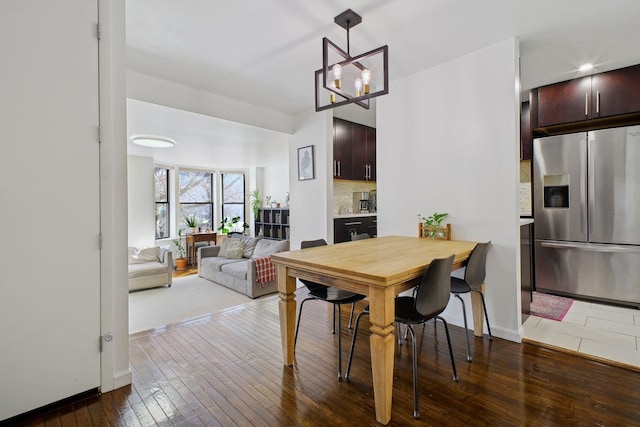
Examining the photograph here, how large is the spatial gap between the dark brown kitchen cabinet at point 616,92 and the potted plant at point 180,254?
8.02 meters

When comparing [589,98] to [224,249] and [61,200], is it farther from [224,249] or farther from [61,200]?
[224,249]

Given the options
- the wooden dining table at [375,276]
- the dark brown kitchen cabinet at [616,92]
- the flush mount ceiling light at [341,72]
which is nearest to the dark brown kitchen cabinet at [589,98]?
the dark brown kitchen cabinet at [616,92]

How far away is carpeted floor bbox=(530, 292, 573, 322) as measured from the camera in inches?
127

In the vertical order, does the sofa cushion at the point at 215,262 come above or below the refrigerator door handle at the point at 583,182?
below

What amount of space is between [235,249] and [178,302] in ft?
5.39

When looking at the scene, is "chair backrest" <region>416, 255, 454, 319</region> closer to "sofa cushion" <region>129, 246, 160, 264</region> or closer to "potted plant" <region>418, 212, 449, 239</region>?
"potted plant" <region>418, 212, 449, 239</region>

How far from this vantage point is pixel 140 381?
2105 millimetres

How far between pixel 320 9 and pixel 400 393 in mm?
2654

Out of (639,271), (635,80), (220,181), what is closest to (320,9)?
(635,80)

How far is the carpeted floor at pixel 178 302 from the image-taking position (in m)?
3.89

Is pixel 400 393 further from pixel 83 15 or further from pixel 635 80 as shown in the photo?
pixel 635 80

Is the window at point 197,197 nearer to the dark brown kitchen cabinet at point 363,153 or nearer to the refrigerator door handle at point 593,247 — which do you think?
the dark brown kitchen cabinet at point 363,153

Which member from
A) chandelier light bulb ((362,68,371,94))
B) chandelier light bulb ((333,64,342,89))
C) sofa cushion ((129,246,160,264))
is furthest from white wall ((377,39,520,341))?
sofa cushion ((129,246,160,264))

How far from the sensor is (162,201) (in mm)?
7699
